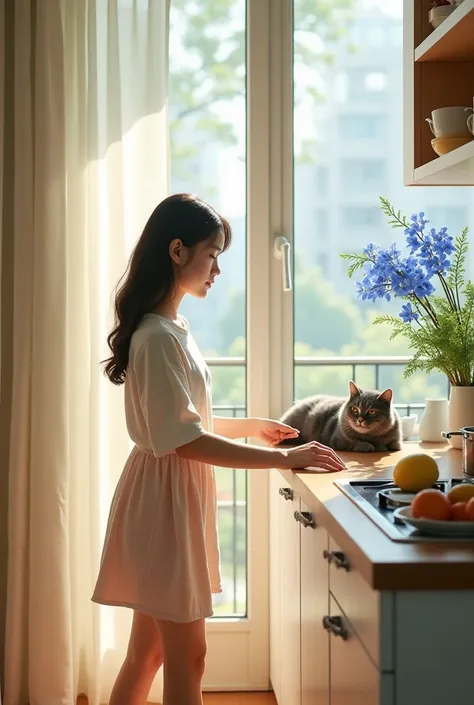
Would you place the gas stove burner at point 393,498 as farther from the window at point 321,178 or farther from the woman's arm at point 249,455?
the window at point 321,178

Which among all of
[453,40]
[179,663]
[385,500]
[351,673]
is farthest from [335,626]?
[453,40]

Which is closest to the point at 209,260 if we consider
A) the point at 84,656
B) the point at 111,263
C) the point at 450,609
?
the point at 111,263

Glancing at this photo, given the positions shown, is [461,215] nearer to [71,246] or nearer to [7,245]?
[71,246]

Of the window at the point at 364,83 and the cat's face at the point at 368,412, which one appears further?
the window at the point at 364,83

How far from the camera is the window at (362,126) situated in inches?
117

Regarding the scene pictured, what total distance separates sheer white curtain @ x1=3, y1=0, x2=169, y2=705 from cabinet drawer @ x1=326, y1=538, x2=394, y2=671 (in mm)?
1240

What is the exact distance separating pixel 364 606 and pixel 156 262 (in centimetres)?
101

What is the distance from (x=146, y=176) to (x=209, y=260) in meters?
0.73

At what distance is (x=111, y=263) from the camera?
2.80m

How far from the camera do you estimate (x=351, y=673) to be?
1.55m

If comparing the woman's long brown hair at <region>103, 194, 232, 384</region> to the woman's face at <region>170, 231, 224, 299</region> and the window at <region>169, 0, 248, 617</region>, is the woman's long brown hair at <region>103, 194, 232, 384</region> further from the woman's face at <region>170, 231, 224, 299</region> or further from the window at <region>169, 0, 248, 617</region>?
the window at <region>169, 0, 248, 617</region>

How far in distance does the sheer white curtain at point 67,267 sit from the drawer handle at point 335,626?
47.7 inches

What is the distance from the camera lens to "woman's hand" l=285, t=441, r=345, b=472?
2043mm

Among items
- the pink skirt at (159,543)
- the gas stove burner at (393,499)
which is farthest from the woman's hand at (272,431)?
the gas stove burner at (393,499)
